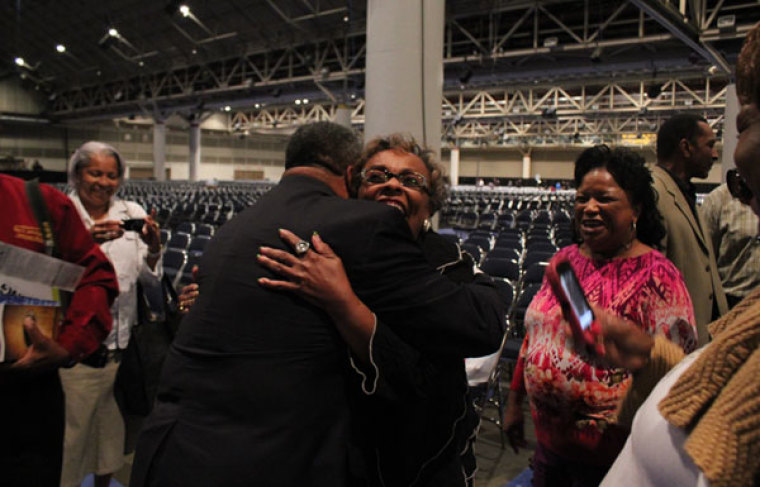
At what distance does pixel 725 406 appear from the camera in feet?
1.82

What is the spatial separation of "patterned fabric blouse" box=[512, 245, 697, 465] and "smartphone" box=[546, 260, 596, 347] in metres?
0.68

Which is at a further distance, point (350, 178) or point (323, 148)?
point (350, 178)

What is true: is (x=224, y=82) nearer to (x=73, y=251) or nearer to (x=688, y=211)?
(x=688, y=211)

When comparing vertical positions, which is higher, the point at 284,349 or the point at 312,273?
the point at 312,273

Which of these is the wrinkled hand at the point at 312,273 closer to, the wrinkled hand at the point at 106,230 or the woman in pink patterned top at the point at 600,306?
the woman in pink patterned top at the point at 600,306

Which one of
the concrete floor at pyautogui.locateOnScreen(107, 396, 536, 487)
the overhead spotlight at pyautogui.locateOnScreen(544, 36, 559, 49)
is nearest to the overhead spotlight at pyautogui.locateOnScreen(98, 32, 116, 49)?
the overhead spotlight at pyautogui.locateOnScreen(544, 36, 559, 49)

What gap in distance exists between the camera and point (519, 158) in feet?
153

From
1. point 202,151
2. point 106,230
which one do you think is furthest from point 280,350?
point 202,151

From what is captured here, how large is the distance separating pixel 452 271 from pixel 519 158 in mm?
46994

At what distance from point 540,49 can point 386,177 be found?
47.4ft

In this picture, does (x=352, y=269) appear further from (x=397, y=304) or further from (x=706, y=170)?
(x=706, y=170)

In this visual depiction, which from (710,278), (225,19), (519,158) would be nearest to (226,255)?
(710,278)

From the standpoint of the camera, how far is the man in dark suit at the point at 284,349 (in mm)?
1181

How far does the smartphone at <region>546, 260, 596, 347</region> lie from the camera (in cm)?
101
